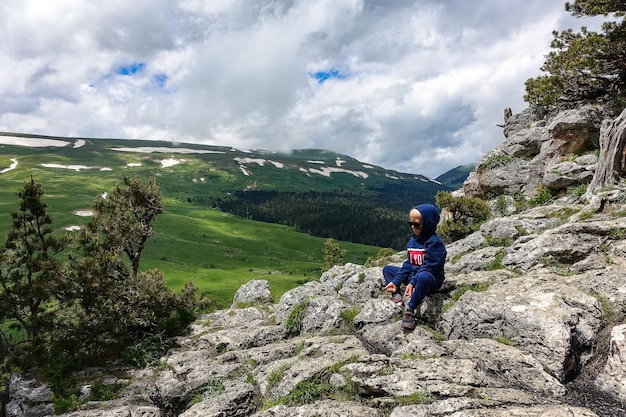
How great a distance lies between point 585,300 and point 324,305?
1122 centimetres

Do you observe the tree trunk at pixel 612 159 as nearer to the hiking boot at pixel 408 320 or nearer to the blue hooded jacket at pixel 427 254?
the blue hooded jacket at pixel 427 254

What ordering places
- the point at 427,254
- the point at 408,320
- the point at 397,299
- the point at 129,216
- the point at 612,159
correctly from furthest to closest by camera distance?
1. the point at 129,216
2. the point at 612,159
3. the point at 397,299
4. the point at 427,254
5. the point at 408,320

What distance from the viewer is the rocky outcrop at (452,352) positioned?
30.1ft

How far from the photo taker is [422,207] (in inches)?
561

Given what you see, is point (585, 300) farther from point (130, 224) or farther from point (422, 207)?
point (130, 224)

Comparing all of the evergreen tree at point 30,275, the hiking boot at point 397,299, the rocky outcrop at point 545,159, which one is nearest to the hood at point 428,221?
the hiking boot at point 397,299

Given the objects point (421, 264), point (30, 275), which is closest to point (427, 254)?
point (421, 264)

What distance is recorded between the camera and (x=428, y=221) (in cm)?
1391

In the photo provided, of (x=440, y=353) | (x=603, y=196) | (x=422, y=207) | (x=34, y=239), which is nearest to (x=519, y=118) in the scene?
(x=603, y=196)

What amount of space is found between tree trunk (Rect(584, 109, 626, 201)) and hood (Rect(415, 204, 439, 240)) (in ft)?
45.0

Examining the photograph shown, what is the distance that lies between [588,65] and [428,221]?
30068mm

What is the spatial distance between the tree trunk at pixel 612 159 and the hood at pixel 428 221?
45.0 ft

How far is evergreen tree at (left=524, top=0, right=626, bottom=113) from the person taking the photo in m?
30.2

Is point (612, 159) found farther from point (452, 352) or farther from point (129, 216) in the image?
point (129, 216)
